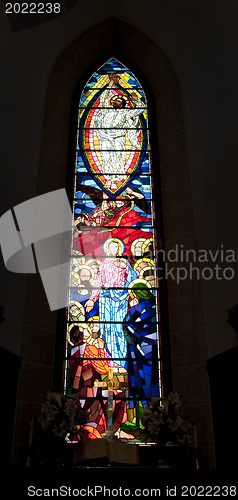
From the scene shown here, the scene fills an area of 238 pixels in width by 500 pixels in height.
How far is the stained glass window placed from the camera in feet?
17.4

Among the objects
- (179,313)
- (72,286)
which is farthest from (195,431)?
(72,286)

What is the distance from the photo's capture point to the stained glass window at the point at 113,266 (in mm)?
5309

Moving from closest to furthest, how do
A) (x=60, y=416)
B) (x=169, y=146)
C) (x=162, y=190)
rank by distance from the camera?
(x=60, y=416) < (x=162, y=190) < (x=169, y=146)

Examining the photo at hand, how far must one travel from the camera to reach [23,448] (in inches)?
184

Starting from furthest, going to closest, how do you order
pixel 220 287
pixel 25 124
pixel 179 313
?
1. pixel 25 124
2. pixel 179 313
3. pixel 220 287

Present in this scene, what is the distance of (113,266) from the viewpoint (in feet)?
19.7

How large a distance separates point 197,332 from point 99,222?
1.94 m

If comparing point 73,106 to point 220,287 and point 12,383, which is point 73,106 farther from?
point 12,383

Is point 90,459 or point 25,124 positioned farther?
point 25,124

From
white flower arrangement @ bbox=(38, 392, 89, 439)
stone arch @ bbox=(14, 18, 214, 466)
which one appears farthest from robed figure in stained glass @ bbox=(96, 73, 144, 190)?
white flower arrangement @ bbox=(38, 392, 89, 439)

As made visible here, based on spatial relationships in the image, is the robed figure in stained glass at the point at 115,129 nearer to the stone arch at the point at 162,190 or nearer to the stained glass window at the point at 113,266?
the stained glass window at the point at 113,266

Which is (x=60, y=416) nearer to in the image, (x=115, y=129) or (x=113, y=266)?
(x=113, y=266)

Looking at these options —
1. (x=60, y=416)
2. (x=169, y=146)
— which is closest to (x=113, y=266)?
(x=169, y=146)

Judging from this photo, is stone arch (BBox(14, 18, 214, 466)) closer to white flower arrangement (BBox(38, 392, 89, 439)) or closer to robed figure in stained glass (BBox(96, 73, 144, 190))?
robed figure in stained glass (BBox(96, 73, 144, 190))
